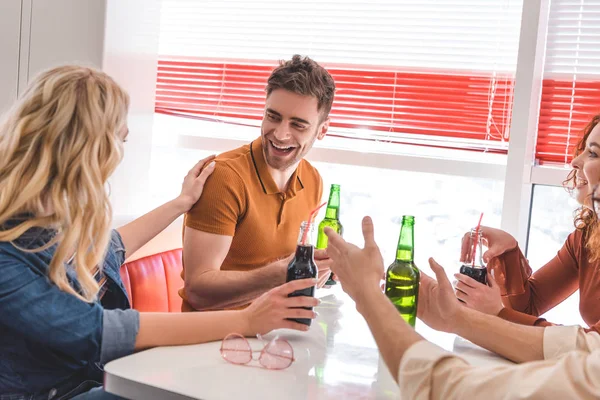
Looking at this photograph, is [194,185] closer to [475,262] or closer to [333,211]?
[333,211]

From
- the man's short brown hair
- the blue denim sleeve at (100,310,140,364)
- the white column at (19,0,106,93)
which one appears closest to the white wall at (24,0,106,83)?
the white column at (19,0,106,93)

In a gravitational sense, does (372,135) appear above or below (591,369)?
A: above

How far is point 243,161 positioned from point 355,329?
784 millimetres

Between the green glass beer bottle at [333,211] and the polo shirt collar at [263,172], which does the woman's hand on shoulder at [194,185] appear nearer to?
the polo shirt collar at [263,172]

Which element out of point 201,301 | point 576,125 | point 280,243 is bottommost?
point 201,301

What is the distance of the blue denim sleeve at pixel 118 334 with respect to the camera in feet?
4.54

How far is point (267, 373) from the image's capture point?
135cm

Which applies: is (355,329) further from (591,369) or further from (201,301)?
(591,369)

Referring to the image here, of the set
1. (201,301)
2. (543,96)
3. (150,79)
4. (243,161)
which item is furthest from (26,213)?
(543,96)

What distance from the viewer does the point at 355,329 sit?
177 centimetres

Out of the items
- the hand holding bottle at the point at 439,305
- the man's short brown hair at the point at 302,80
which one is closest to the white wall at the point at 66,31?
the man's short brown hair at the point at 302,80

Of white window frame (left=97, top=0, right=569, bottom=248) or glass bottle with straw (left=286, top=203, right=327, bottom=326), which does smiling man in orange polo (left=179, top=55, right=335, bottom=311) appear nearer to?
glass bottle with straw (left=286, top=203, right=327, bottom=326)

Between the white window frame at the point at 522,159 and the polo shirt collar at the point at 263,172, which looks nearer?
the polo shirt collar at the point at 263,172

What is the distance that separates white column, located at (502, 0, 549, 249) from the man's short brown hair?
0.84m
